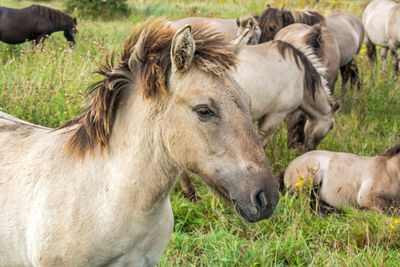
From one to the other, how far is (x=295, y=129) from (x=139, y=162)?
405 centimetres

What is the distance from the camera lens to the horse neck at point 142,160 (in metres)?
1.85

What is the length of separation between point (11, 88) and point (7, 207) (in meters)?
3.22

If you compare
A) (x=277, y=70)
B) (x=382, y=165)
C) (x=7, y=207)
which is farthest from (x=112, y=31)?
(x=7, y=207)

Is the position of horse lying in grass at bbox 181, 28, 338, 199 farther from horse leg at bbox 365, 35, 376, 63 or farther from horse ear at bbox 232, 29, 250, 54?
horse leg at bbox 365, 35, 376, 63

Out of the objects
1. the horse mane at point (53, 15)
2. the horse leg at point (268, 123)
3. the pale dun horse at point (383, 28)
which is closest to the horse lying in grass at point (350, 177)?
the horse leg at point (268, 123)

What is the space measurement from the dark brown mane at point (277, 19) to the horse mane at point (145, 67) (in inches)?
230

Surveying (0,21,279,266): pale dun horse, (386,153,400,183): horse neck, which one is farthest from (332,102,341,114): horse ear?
(0,21,279,266): pale dun horse

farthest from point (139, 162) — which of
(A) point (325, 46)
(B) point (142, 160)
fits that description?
(A) point (325, 46)

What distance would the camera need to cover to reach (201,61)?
69.6 inches

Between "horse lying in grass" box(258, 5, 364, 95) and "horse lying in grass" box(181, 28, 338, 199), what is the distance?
268cm

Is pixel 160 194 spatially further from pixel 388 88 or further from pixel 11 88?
pixel 388 88

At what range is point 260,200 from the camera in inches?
66.1

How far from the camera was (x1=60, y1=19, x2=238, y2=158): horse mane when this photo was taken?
1786mm

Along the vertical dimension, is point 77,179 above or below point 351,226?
above
